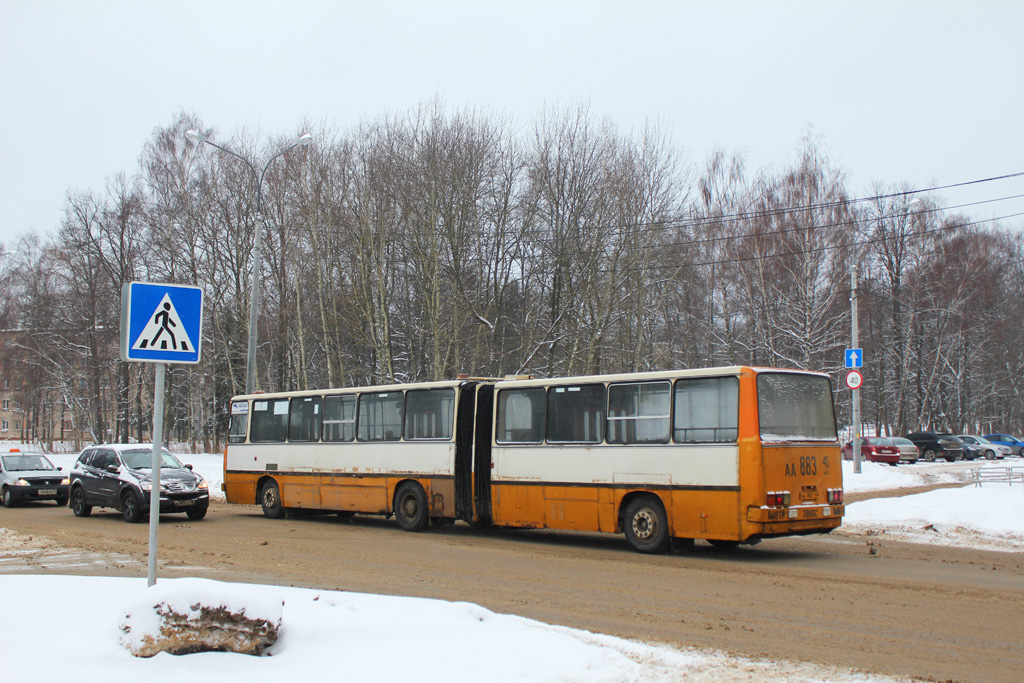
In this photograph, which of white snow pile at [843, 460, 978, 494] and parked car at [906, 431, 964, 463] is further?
parked car at [906, 431, 964, 463]

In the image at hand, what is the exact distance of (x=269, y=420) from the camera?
66.8ft

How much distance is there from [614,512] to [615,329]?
24979mm

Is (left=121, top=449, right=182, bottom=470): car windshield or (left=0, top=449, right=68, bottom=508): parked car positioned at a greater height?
(left=121, top=449, right=182, bottom=470): car windshield

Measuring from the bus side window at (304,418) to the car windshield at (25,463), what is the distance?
29.2 feet

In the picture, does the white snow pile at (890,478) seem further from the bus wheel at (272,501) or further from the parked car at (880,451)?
the bus wheel at (272,501)

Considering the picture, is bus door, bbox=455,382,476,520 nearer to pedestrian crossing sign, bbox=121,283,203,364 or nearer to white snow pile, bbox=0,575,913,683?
white snow pile, bbox=0,575,913,683

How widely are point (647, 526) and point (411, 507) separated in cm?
544

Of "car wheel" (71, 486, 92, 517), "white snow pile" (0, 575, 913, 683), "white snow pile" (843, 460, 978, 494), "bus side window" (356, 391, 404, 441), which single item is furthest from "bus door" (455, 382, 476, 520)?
"white snow pile" (843, 460, 978, 494)

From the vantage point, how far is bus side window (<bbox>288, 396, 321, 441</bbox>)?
19.2 metres

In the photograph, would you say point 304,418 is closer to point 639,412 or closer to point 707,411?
point 639,412

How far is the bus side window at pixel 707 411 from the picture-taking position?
41.4 ft

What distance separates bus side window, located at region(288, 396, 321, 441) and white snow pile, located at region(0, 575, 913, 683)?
38.0ft

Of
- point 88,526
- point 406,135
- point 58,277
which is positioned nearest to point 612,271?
point 406,135

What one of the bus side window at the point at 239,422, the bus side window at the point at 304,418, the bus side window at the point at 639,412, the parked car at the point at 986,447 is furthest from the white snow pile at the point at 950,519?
the parked car at the point at 986,447
